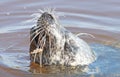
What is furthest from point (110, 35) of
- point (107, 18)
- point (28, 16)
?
A: point (28, 16)

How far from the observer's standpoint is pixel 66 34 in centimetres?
534

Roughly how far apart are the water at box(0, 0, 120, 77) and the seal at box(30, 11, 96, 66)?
155mm

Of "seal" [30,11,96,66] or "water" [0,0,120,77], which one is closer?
"seal" [30,11,96,66]

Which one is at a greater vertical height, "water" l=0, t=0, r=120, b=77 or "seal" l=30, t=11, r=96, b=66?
"seal" l=30, t=11, r=96, b=66

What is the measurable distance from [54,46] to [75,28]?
98.9 inches

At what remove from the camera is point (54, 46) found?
5195 mm

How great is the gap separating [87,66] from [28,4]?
12.0 ft

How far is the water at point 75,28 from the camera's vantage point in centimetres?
566

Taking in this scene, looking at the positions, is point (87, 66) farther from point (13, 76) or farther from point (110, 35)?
point (110, 35)

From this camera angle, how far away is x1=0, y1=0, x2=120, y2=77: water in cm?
566

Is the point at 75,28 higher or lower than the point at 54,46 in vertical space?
lower

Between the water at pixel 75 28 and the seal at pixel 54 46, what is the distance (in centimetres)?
16

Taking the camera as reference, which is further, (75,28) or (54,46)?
(75,28)

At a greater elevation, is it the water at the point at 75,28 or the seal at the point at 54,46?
the seal at the point at 54,46
